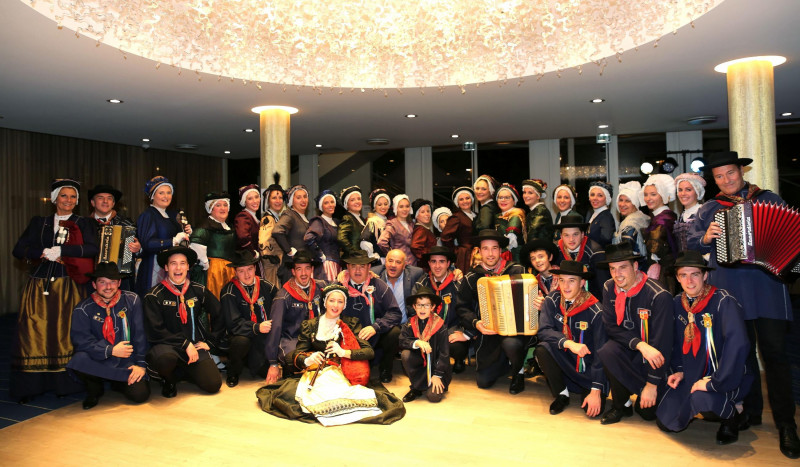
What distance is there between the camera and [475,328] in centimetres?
498

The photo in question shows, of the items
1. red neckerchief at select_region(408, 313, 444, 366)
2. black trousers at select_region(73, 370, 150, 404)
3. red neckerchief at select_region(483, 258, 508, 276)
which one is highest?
red neckerchief at select_region(483, 258, 508, 276)

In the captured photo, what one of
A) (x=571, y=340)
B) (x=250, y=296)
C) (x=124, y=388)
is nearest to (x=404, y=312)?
(x=250, y=296)

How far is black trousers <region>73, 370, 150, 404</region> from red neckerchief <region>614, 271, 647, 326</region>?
138 inches

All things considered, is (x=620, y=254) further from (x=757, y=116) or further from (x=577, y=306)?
(x=757, y=116)

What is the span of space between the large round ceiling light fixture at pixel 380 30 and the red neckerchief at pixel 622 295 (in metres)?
1.62

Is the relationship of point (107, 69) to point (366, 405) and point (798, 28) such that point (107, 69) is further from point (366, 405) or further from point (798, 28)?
point (798, 28)

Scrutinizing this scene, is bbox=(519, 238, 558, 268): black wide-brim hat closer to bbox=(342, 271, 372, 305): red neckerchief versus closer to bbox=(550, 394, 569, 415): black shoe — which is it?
bbox=(550, 394, 569, 415): black shoe

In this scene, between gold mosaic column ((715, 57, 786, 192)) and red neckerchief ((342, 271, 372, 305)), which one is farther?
gold mosaic column ((715, 57, 786, 192))

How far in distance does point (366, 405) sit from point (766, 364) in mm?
2446

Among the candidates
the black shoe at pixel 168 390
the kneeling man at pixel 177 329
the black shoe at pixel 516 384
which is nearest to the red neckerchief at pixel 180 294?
the kneeling man at pixel 177 329

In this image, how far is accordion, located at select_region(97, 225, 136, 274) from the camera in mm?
4844

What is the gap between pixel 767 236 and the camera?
331cm

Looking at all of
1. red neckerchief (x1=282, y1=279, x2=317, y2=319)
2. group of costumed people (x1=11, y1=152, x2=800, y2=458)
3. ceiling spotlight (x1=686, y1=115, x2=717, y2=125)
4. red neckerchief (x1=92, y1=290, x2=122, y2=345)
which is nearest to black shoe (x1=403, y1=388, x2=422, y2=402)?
group of costumed people (x1=11, y1=152, x2=800, y2=458)

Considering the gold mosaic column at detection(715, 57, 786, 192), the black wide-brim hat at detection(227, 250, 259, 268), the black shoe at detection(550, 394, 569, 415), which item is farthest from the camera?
the gold mosaic column at detection(715, 57, 786, 192)
